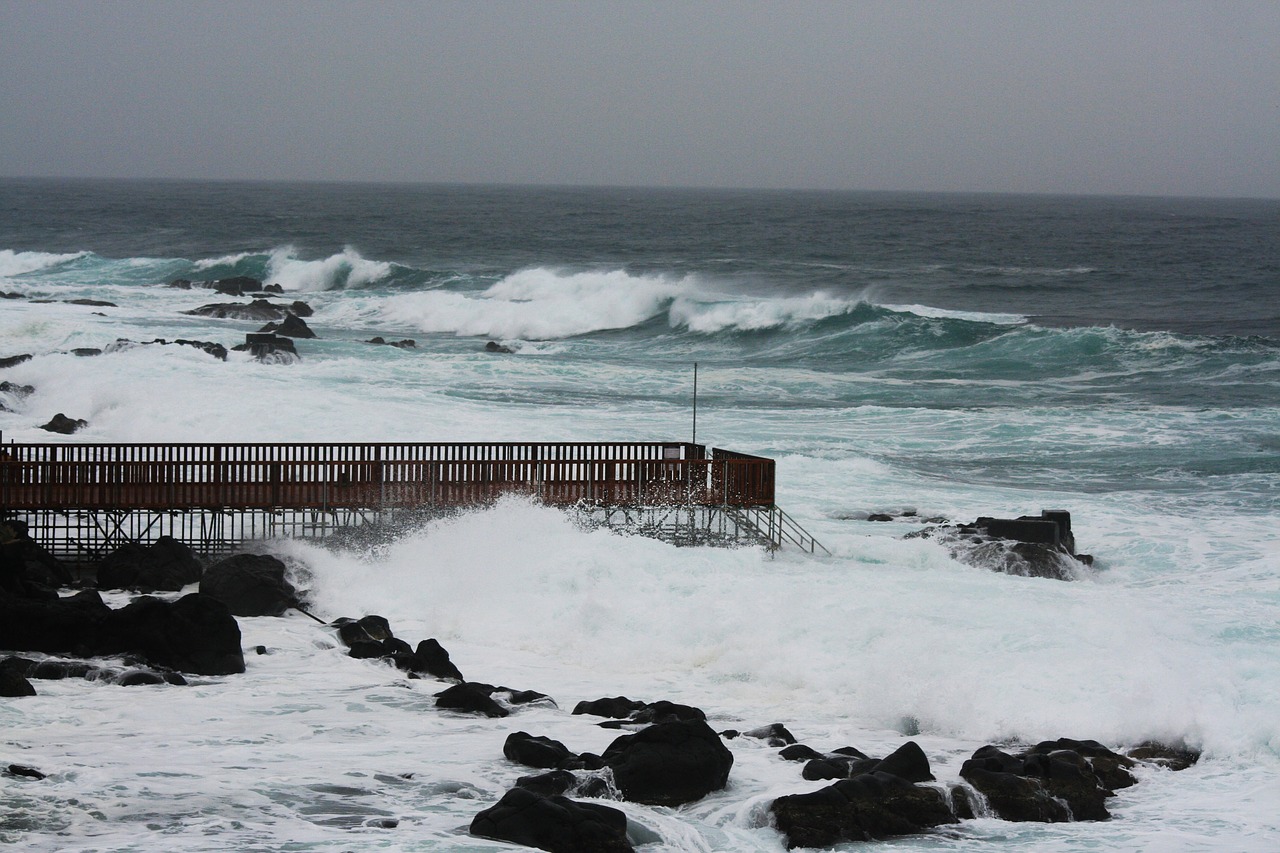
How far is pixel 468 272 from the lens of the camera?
95.7 metres

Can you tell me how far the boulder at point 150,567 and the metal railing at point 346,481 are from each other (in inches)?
72.2

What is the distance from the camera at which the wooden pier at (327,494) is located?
24281mm

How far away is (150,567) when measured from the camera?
867 inches

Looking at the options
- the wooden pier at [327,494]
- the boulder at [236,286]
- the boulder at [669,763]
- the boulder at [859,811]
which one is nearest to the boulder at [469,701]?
the boulder at [669,763]

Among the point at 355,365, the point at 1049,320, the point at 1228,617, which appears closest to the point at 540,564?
the point at 1228,617

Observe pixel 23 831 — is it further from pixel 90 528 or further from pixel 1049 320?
pixel 1049 320

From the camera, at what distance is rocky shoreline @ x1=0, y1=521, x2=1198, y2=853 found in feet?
43.2

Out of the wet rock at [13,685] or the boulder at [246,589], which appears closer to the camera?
the wet rock at [13,685]

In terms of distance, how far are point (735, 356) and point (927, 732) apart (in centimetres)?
4444

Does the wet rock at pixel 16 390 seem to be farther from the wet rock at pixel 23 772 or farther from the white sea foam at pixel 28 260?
the white sea foam at pixel 28 260

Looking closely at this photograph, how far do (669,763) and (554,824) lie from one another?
1.89 m

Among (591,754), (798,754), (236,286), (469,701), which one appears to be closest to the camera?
(591,754)

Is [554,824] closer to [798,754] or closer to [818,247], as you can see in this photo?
[798,754]

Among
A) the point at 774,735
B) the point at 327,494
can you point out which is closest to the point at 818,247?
the point at 327,494
